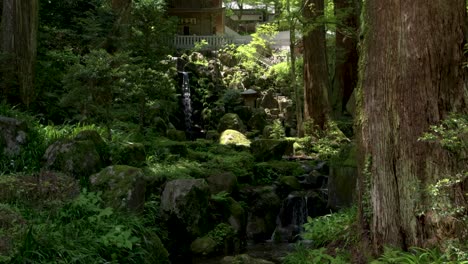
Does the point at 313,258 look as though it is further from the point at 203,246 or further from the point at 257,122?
the point at 257,122

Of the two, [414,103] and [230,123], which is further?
[230,123]

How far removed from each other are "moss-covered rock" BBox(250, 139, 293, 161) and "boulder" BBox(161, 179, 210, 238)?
5439 mm

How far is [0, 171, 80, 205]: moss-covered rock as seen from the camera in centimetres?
731

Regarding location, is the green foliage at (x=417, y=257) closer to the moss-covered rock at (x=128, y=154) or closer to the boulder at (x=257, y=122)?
the moss-covered rock at (x=128, y=154)

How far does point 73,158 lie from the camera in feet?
28.6

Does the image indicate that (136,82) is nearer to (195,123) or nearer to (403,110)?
(195,123)

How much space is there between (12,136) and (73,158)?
5.37ft

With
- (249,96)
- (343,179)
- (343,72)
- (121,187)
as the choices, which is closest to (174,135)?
(249,96)

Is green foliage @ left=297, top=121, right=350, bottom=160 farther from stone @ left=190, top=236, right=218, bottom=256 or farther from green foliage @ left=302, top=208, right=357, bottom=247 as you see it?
green foliage @ left=302, top=208, right=357, bottom=247

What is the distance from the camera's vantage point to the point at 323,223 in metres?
7.56

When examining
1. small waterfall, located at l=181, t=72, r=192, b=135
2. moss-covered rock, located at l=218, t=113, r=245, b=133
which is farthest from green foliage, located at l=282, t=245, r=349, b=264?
small waterfall, located at l=181, t=72, r=192, b=135

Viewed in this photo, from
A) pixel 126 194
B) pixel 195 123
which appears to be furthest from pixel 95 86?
pixel 195 123

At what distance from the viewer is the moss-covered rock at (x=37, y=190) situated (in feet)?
24.0

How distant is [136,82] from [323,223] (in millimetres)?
8396
